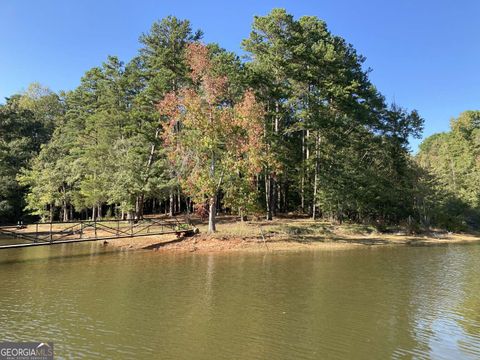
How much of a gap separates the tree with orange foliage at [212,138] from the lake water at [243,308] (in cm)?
746

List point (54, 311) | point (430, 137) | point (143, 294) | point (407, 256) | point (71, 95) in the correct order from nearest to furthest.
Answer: point (54, 311), point (143, 294), point (407, 256), point (71, 95), point (430, 137)

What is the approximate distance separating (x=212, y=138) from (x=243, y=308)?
645 inches

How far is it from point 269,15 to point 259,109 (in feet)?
35.8

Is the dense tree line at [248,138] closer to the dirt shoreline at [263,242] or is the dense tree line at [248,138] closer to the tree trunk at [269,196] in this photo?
the tree trunk at [269,196]

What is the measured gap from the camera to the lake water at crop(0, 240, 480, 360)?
845 cm

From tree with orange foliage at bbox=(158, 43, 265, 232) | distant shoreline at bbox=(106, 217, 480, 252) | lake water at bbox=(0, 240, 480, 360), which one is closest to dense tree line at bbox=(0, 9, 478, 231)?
tree with orange foliage at bbox=(158, 43, 265, 232)

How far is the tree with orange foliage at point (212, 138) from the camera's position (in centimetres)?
2592

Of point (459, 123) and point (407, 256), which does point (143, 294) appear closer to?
point (407, 256)

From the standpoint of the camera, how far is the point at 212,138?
26125mm

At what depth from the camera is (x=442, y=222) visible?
37.8m

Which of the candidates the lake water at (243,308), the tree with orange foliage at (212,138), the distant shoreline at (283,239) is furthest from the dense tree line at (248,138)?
the lake water at (243,308)

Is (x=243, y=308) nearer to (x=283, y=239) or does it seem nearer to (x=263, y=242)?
(x=263, y=242)

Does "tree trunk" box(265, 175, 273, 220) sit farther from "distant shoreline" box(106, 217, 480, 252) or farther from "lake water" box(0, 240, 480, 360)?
"lake water" box(0, 240, 480, 360)

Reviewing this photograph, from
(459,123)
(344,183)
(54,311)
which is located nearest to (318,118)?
(344,183)
